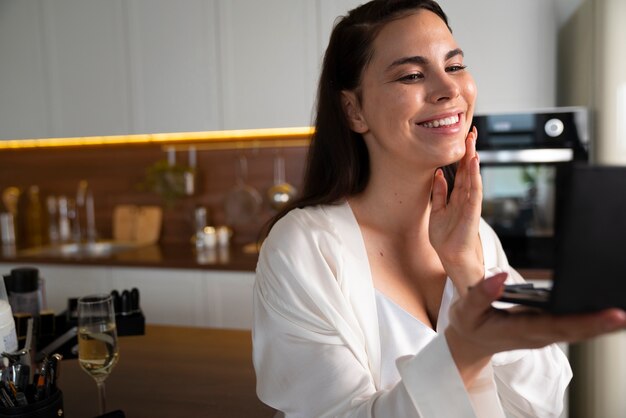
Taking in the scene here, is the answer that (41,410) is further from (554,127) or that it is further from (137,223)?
(137,223)

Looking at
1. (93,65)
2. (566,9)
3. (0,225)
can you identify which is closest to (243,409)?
(566,9)

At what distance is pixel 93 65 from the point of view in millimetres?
3273

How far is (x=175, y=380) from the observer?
133 centimetres

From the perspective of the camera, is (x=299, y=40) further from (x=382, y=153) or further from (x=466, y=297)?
(x=466, y=297)

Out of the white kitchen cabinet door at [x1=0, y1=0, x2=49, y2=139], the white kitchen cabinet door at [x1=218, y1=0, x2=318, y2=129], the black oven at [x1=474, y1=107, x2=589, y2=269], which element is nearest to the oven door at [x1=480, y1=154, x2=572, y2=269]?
the black oven at [x1=474, y1=107, x2=589, y2=269]

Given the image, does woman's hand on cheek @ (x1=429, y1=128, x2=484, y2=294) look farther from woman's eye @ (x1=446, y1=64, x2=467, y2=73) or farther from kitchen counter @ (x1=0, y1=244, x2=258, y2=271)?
kitchen counter @ (x1=0, y1=244, x2=258, y2=271)

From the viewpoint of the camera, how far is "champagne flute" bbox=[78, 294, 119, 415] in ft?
3.79

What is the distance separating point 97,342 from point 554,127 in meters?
1.98

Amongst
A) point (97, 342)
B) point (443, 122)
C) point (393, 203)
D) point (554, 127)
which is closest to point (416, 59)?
point (443, 122)

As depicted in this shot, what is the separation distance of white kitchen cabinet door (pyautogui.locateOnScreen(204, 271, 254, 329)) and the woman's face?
5.63 ft

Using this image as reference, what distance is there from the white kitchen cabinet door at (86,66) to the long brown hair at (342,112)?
2087 mm

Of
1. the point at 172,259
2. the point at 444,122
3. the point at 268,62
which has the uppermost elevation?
the point at 268,62

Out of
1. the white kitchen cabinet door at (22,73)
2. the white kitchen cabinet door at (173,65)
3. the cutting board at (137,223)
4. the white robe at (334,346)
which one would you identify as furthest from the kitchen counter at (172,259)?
the white robe at (334,346)

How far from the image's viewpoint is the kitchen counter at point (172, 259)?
284 centimetres
